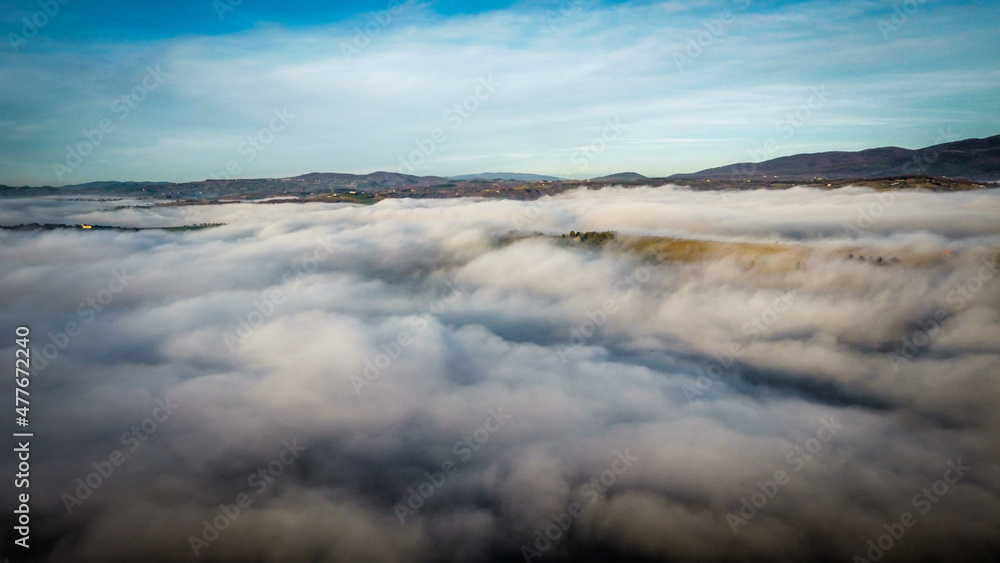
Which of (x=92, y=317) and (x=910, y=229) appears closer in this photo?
(x=910, y=229)

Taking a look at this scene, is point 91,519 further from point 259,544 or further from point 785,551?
point 785,551

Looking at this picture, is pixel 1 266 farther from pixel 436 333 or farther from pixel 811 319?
pixel 811 319

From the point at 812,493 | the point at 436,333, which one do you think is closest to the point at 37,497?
the point at 436,333

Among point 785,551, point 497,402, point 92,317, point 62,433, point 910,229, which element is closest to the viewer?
point 785,551

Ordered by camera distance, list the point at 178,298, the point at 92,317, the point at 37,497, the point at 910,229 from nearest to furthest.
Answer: the point at 37,497 < the point at 910,229 < the point at 92,317 < the point at 178,298

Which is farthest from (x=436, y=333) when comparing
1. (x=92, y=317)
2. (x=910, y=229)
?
(x=910, y=229)

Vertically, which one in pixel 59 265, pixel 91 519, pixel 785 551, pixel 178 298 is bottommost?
pixel 785 551

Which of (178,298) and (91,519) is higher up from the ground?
(178,298)

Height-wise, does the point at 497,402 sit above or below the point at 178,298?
below

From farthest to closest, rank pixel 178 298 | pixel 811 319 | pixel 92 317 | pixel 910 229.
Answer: pixel 178 298 < pixel 92 317 < pixel 910 229 < pixel 811 319
